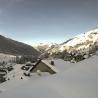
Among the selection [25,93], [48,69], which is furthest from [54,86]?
[48,69]

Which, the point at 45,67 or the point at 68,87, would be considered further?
the point at 45,67

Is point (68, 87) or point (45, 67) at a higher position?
point (68, 87)

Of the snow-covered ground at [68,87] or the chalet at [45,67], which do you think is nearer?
the snow-covered ground at [68,87]

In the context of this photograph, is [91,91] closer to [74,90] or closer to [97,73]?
[74,90]

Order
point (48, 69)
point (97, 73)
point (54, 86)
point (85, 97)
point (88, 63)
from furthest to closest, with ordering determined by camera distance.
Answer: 1. point (48, 69)
2. point (88, 63)
3. point (97, 73)
4. point (54, 86)
5. point (85, 97)

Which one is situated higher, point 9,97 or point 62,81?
point 62,81

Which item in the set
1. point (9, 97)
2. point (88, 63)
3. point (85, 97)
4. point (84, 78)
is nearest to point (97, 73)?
point (84, 78)

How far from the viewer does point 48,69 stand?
43.4 meters

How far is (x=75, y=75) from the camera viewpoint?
448 cm

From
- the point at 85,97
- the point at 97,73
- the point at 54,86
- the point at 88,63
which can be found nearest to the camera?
the point at 85,97

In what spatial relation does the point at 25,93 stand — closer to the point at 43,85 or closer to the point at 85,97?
the point at 43,85

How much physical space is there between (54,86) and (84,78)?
0.61 m

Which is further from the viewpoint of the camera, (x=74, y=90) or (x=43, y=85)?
(x=43, y=85)

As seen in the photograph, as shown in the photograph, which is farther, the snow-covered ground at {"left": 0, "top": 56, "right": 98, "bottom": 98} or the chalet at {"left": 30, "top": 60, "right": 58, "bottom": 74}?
the chalet at {"left": 30, "top": 60, "right": 58, "bottom": 74}
